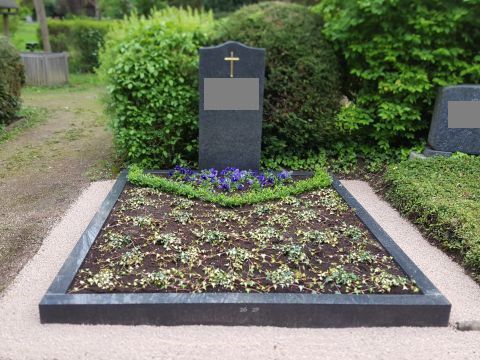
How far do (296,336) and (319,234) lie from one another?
1192mm

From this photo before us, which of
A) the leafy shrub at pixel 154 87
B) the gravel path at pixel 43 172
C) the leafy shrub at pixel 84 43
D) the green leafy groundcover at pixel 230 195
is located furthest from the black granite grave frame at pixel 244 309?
the leafy shrub at pixel 84 43

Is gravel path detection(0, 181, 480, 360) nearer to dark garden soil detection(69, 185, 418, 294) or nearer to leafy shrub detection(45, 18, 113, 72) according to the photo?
dark garden soil detection(69, 185, 418, 294)

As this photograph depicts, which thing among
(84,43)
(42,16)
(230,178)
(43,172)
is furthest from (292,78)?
(84,43)

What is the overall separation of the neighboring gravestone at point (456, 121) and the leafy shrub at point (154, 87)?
3127mm

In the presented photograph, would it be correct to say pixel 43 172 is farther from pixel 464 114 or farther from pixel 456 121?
pixel 464 114

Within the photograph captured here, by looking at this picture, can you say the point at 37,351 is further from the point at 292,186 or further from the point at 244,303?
the point at 292,186

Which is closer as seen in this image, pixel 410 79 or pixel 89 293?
pixel 89 293

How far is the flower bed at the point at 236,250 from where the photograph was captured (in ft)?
10.7

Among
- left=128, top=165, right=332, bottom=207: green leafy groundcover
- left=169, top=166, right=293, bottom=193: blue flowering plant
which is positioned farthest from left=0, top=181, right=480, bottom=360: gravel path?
left=169, top=166, right=293, bottom=193: blue flowering plant

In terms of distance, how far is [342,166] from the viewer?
6.30m

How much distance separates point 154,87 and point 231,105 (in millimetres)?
965

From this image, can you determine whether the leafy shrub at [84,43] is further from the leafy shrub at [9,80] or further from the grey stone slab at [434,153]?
the grey stone slab at [434,153]

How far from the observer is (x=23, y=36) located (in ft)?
96.6

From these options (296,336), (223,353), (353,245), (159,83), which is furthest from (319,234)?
(159,83)
